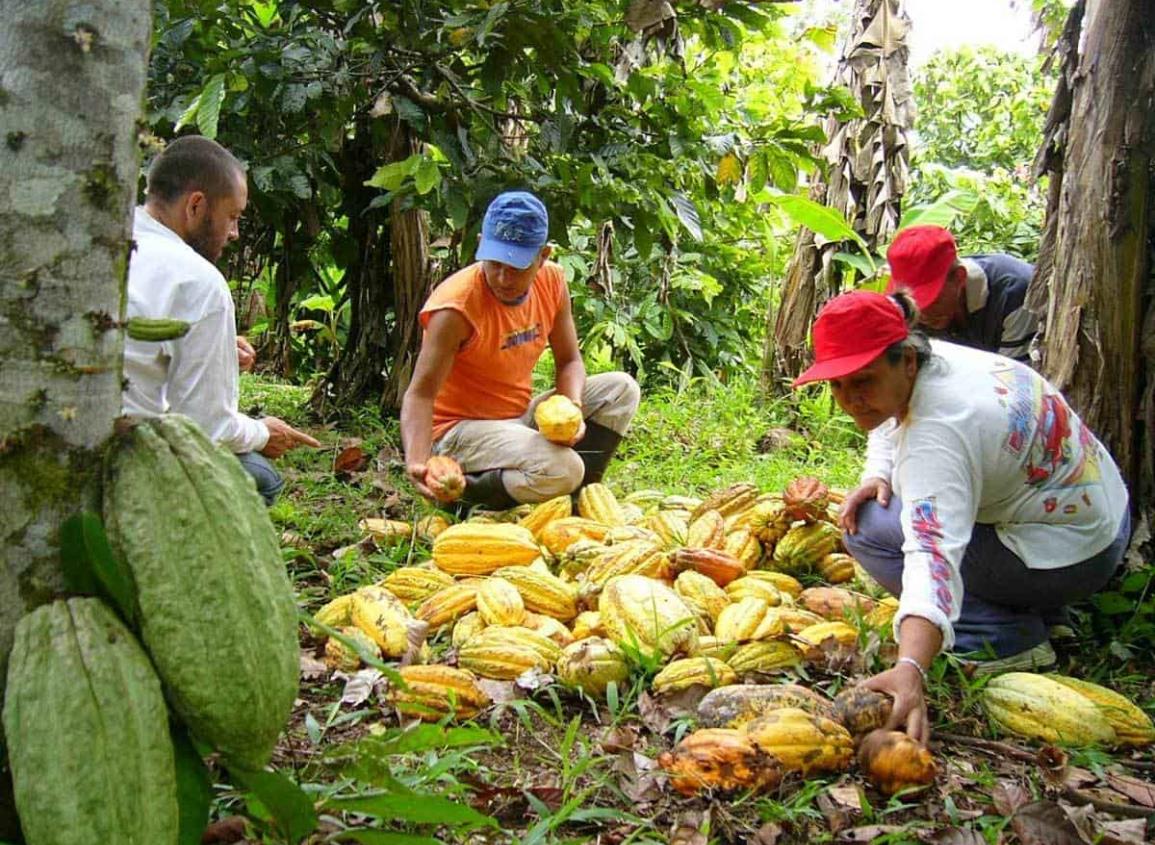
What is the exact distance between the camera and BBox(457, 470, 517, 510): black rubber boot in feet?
13.6

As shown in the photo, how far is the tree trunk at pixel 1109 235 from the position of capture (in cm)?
303

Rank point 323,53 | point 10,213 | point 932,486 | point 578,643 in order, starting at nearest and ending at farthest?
point 10,213 → point 932,486 → point 578,643 → point 323,53

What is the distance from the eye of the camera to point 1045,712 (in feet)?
8.12

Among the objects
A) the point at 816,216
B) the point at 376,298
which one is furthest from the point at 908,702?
the point at 376,298

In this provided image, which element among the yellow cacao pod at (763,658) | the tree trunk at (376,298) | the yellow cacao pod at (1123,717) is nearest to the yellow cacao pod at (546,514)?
the yellow cacao pod at (763,658)

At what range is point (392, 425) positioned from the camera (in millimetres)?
5414

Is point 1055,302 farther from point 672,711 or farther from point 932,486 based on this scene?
point 672,711

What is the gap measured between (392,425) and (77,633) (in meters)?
4.13

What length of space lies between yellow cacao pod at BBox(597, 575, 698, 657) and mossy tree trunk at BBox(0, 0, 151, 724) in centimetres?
166

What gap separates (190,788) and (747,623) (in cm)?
178

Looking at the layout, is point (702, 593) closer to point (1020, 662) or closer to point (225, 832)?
point (1020, 662)

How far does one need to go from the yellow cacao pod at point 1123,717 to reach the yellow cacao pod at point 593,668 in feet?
3.68

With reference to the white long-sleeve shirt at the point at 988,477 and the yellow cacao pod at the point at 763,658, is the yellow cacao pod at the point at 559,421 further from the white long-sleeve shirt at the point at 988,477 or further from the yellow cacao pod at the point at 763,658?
the white long-sleeve shirt at the point at 988,477

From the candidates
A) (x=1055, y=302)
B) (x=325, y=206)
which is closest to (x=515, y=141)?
(x=325, y=206)
